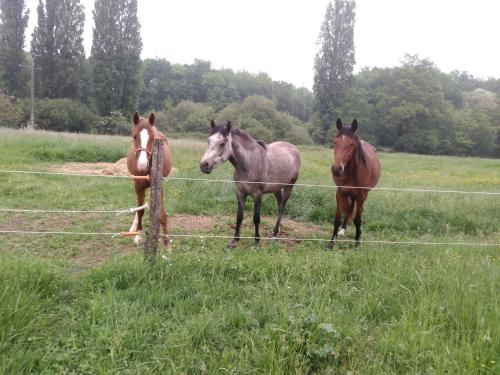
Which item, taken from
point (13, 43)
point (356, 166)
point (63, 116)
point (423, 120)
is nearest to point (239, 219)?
point (356, 166)

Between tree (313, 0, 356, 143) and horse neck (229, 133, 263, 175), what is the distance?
39.6m

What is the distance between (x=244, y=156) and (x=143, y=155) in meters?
1.57

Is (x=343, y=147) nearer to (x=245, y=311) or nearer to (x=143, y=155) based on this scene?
(x=143, y=155)

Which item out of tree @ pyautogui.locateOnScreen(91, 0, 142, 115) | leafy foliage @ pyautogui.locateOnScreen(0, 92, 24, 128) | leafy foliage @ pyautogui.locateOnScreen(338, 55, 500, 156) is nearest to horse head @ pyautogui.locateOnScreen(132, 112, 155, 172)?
leafy foliage @ pyautogui.locateOnScreen(0, 92, 24, 128)

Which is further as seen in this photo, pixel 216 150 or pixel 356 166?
pixel 356 166

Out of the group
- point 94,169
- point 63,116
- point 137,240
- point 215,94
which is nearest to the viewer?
point 137,240

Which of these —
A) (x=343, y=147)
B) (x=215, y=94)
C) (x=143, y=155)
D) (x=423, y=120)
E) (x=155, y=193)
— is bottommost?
(x=155, y=193)

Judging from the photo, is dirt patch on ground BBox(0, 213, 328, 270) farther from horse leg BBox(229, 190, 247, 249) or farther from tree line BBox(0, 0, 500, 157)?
tree line BBox(0, 0, 500, 157)

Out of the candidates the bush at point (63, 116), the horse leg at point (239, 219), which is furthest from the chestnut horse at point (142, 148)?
the bush at point (63, 116)

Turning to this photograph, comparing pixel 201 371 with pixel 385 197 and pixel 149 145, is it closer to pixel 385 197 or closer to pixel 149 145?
pixel 149 145

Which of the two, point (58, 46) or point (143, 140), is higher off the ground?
point (58, 46)

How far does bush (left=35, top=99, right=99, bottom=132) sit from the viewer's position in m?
33.3

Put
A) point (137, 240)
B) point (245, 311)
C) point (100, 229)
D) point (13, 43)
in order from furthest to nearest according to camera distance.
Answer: point (13, 43), point (100, 229), point (137, 240), point (245, 311)

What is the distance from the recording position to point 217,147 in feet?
15.4
